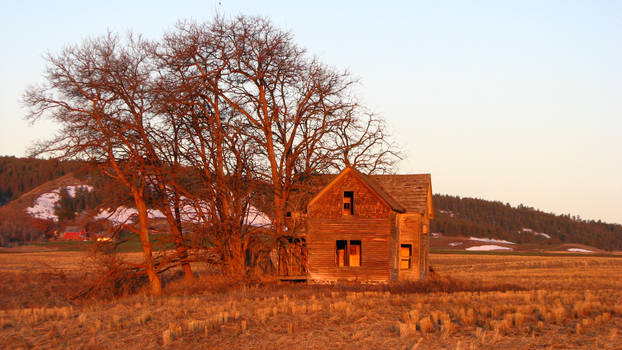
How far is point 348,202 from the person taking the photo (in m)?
31.8

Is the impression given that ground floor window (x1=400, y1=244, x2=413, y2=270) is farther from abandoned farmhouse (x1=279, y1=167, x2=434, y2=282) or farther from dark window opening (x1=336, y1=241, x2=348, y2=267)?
dark window opening (x1=336, y1=241, x2=348, y2=267)

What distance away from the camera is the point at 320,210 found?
3155 centimetres

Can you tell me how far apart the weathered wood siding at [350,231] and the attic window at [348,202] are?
29cm

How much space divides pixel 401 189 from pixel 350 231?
4575 millimetres

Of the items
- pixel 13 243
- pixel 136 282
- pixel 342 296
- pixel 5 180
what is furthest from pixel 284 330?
pixel 5 180

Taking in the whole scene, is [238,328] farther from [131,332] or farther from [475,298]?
[475,298]

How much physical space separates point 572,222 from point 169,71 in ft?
619

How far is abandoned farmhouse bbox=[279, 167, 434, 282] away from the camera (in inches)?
1215

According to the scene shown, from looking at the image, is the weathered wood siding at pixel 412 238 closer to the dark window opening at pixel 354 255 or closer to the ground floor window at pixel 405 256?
the ground floor window at pixel 405 256

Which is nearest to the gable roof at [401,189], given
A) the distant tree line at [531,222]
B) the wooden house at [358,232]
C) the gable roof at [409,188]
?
the gable roof at [409,188]

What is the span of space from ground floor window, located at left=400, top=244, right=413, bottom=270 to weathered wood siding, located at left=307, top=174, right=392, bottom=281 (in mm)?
2514

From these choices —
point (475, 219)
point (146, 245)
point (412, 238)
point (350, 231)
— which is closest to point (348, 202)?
point (350, 231)

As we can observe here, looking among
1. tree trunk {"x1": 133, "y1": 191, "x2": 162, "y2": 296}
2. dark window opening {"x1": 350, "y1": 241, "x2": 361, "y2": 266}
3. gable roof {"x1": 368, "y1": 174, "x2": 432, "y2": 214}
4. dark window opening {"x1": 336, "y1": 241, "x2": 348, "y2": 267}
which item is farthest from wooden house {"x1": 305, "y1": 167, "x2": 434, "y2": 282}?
tree trunk {"x1": 133, "y1": 191, "x2": 162, "y2": 296}

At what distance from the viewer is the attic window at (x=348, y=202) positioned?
103 feet
